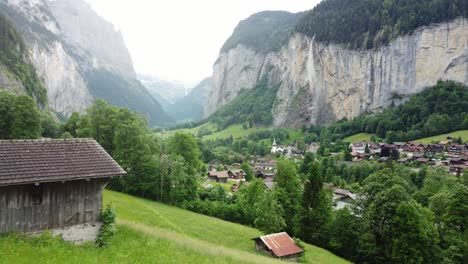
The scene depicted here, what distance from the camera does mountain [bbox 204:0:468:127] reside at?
137 metres

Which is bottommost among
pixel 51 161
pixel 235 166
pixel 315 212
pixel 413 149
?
pixel 235 166

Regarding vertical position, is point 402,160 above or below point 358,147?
below

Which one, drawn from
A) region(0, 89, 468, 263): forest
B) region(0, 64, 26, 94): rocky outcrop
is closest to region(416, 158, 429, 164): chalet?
region(0, 89, 468, 263): forest

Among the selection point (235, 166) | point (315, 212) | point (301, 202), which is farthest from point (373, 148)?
point (315, 212)

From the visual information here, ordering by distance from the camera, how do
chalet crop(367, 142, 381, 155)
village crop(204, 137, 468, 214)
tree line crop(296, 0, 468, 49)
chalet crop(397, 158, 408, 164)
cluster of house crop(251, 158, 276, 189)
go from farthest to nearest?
tree line crop(296, 0, 468, 49) → chalet crop(367, 142, 381, 155) → cluster of house crop(251, 158, 276, 189) → chalet crop(397, 158, 408, 164) → village crop(204, 137, 468, 214)

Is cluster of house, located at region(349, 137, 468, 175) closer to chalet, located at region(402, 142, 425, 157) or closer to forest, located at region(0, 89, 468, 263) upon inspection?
chalet, located at region(402, 142, 425, 157)

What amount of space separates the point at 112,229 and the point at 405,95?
5839 inches

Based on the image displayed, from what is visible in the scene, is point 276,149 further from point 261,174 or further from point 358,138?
point 261,174

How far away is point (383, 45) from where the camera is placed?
150000mm

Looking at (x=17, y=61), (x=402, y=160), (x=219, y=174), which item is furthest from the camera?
(x=17, y=61)

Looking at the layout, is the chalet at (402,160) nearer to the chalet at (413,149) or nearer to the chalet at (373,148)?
the chalet at (413,149)

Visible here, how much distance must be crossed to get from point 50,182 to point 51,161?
88 cm

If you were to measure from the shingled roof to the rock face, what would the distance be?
147 m

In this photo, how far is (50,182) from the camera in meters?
14.7
